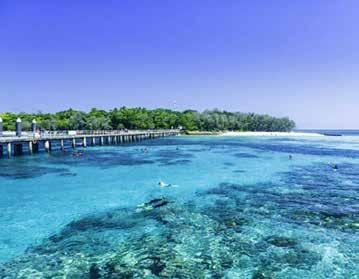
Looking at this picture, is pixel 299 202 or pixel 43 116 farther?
pixel 43 116

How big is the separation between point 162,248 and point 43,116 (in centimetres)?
12477

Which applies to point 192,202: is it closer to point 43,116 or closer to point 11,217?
point 11,217

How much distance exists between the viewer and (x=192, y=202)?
19.6 meters

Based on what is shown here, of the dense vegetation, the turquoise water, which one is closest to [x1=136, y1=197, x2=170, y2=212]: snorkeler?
the turquoise water

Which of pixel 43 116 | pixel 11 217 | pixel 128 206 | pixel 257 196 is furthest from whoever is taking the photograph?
pixel 43 116

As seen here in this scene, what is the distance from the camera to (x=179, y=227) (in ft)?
48.5

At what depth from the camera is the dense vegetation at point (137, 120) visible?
375 ft

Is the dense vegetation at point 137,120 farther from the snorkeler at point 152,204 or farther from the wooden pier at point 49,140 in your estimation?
the snorkeler at point 152,204

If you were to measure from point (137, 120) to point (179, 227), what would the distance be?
106647 millimetres

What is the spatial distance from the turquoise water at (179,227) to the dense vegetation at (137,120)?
89043mm

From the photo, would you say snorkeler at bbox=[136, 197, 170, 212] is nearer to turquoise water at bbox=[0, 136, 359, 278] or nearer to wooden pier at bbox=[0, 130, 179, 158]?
turquoise water at bbox=[0, 136, 359, 278]

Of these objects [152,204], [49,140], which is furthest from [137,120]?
[152,204]

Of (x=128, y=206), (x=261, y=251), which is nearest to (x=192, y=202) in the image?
(x=128, y=206)

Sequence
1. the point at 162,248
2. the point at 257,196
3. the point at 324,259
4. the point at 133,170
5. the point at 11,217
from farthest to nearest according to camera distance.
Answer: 1. the point at 133,170
2. the point at 257,196
3. the point at 11,217
4. the point at 162,248
5. the point at 324,259
